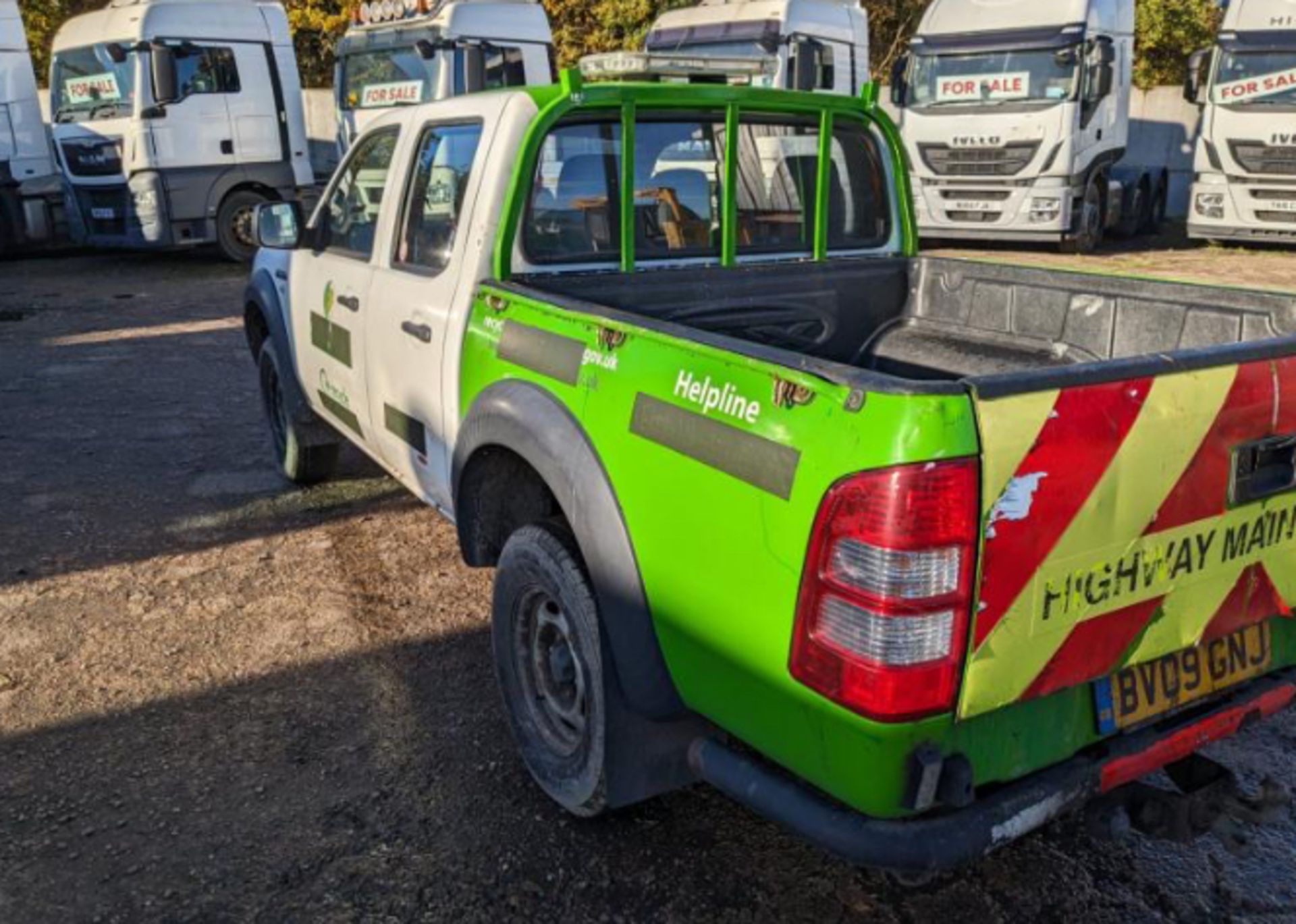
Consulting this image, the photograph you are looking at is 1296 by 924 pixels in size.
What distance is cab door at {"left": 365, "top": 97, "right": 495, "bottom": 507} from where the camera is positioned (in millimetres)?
3504

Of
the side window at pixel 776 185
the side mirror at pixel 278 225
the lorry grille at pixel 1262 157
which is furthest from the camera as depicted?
the lorry grille at pixel 1262 157

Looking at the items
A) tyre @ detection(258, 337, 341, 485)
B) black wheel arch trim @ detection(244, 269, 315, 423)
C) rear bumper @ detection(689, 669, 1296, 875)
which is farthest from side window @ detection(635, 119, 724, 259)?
tyre @ detection(258, 337, 341, 485)

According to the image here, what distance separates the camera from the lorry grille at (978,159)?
14578mm

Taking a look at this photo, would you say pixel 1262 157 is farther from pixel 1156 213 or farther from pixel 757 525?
pixel 757 525

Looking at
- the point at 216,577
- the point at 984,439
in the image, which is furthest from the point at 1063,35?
the point at 984,439

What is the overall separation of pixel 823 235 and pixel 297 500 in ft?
9.82

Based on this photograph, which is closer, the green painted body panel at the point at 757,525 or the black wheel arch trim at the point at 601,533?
the green painted body panel at the point at 757,525

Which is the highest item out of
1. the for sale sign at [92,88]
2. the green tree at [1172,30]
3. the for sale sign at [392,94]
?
the green tree at [1172,30]

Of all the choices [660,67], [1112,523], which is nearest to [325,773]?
[1112,523]

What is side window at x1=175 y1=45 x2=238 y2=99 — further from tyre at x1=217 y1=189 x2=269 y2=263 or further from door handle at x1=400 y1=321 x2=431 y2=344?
door handle at x1=400 y1=321 x2=431 y2=344

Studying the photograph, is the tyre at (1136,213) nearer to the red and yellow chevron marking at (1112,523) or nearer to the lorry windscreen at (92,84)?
the lorry windscreen at (92,84)

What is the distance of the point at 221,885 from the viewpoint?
2.77 meters

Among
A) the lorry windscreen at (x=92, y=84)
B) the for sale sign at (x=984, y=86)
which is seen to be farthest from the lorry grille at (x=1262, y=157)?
the lorry windscreen at (x=92, y=84)

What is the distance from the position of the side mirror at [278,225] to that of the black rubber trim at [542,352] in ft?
6.47
